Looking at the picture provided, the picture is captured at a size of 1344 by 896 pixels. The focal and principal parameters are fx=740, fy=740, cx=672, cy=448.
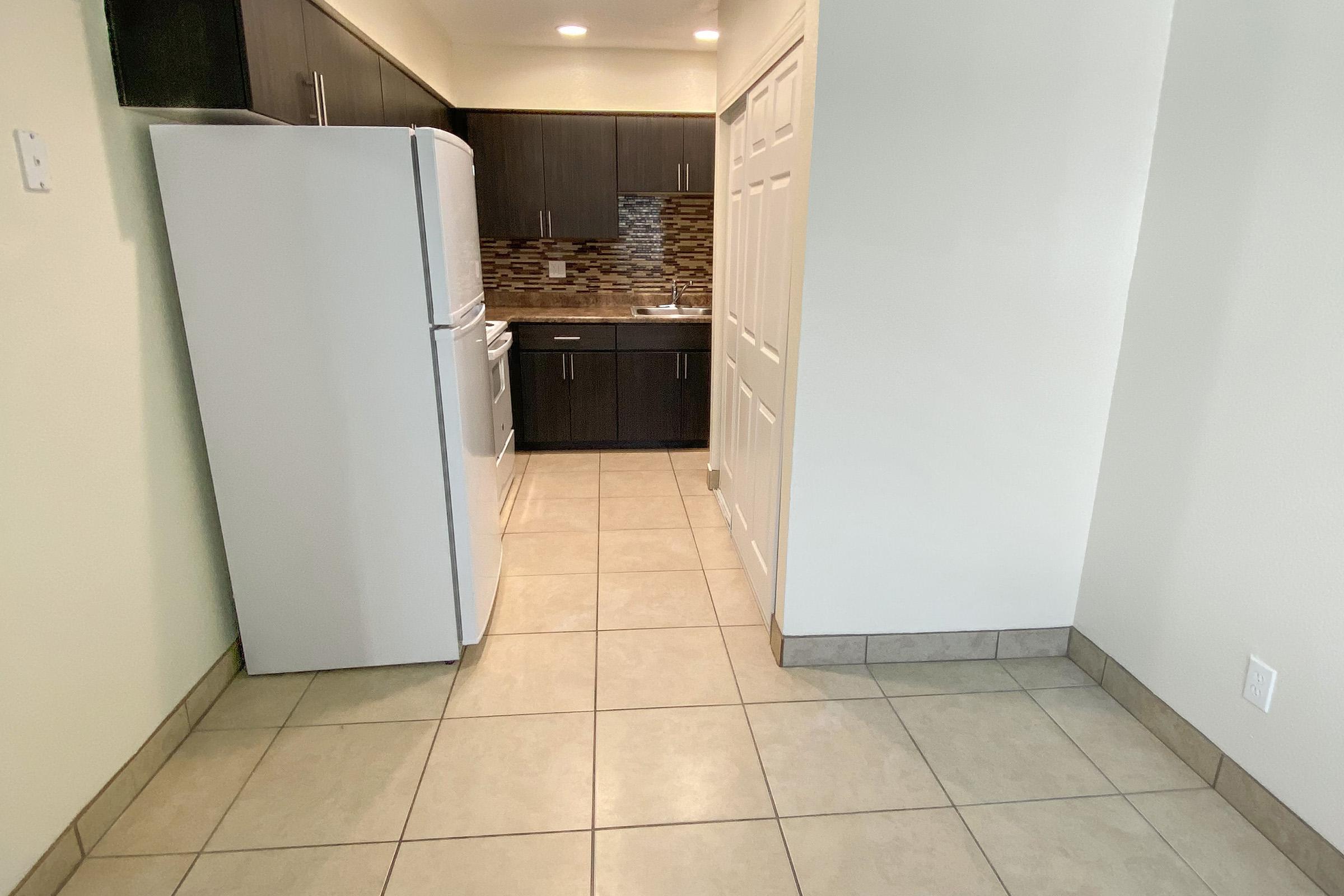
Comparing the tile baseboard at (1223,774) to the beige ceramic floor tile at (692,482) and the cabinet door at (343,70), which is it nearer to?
the beige ceramic floor tile at (692,482)

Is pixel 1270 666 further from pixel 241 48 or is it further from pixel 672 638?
pixel 241 48

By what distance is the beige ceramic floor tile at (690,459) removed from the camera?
172 inches

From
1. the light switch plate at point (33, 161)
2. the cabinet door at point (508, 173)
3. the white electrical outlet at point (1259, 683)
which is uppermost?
the cabinet door at point (508, 173)

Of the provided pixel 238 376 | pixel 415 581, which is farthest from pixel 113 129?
pixel 415 581

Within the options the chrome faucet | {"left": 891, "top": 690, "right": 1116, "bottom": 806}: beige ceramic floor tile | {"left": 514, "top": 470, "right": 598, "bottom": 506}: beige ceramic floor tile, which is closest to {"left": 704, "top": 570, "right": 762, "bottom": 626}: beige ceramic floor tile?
{"left": 891, "top": 690, "right": 1116, "bottom": 806}: beige ceramic floor tile

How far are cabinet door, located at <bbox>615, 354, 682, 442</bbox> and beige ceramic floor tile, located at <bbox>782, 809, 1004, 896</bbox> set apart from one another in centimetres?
303

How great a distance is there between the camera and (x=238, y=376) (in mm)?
2041

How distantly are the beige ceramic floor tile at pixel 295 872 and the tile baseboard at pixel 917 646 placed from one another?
4.23ft

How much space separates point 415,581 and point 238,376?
0.77 meters

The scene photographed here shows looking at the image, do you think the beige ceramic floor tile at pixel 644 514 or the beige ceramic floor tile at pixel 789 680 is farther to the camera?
the beige ceramic floor tile at pixel 644 514

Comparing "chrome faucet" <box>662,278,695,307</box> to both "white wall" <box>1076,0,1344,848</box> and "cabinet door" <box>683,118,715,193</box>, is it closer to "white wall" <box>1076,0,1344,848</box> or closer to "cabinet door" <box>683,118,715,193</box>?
"cabinet door" <box>683,118,715,193</box>

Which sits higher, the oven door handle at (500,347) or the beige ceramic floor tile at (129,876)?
the oven door handle at (500,347)

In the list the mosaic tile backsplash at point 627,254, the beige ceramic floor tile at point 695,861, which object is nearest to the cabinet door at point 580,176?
Answer: the mosaic tile backsplash at point 627,254

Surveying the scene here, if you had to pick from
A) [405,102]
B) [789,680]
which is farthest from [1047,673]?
[405,102]
